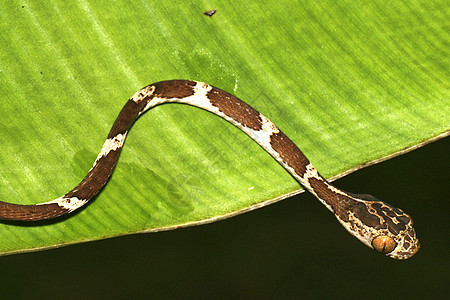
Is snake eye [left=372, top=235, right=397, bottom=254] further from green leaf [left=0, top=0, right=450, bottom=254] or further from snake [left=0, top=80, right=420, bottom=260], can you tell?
green leaf [left=0, top=0, right=450, bottom=254]

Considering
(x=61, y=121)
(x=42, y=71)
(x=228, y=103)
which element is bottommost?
(x=228, y=103)

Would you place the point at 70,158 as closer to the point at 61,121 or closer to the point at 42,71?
the point at 61,121

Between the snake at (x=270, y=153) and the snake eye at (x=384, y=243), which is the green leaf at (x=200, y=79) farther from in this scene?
the snake eye at (x=384, y=243)

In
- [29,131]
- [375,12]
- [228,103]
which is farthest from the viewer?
[228,103]

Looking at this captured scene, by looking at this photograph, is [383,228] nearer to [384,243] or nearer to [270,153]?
[384,243]

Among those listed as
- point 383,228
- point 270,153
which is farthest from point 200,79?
point 383,228

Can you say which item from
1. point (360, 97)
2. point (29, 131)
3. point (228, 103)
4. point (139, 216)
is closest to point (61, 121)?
point (29, 131)

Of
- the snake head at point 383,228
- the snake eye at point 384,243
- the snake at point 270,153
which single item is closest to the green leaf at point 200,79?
the snake at point 270,153
